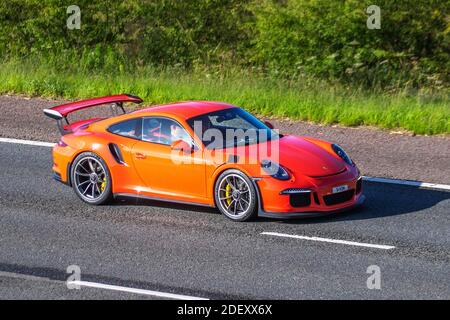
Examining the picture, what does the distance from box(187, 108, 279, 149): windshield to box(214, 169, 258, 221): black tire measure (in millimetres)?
481

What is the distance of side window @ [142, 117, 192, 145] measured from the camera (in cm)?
1306

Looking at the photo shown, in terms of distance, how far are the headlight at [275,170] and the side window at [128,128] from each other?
Answer: 1.89m

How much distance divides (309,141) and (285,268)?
9.40 ft

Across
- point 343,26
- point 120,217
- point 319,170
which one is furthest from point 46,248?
point 343,26

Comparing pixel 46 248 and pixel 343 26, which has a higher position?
pixel 343 26

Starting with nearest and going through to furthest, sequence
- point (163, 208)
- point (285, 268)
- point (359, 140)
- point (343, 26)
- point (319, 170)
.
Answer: point (285, 268) < point (319, 170) < point (163, 208) < point (359, 140) < point (343, 26)

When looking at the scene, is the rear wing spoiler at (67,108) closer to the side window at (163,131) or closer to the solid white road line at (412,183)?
the side window at (163,131)

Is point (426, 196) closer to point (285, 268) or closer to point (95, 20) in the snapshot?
point (285, 268)

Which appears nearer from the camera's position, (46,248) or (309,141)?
(46,248)

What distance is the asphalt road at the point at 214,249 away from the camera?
10.3 metres

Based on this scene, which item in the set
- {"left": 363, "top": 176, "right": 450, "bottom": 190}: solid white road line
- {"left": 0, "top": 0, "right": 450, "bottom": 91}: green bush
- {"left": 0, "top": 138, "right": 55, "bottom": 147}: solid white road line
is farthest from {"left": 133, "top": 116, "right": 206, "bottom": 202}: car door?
{"left": 0, "top": 0, "right": 450, "bottom": 91}: green bush

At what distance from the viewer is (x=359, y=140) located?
53.8 ft

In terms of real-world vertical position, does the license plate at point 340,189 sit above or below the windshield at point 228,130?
below

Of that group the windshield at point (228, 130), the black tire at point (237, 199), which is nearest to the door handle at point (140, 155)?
the windshield at point (228, 130)
